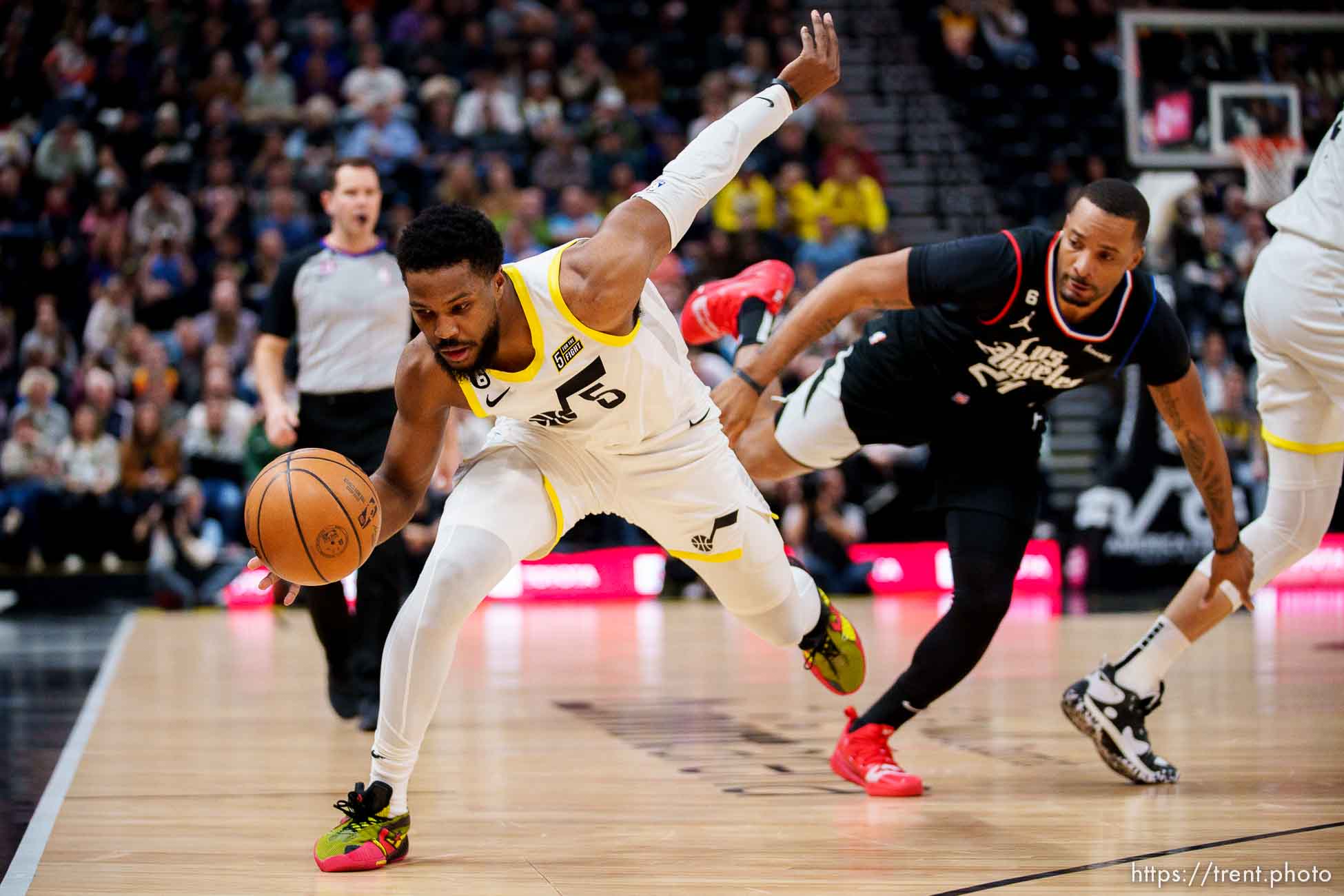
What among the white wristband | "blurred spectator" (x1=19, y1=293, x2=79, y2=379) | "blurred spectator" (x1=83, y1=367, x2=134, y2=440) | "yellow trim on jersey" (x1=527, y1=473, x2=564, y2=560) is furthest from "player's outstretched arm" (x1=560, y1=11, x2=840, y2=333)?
"blurred spectator" (x1=19, y1=293, x2=79, y2=379)

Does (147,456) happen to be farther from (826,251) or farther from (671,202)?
(671,202)

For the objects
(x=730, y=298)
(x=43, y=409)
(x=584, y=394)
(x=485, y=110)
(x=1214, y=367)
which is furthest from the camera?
(x=485, y=110)

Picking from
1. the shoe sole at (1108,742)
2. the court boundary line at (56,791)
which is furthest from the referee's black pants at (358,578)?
the shoe sole at (1108,742)

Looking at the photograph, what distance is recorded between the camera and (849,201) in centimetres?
1443

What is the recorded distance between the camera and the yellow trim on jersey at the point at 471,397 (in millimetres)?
3895

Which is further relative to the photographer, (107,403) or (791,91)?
(107,403)

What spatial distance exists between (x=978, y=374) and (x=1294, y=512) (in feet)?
3.79

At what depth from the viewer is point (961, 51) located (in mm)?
16453

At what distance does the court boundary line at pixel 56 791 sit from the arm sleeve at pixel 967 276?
9.43 ft

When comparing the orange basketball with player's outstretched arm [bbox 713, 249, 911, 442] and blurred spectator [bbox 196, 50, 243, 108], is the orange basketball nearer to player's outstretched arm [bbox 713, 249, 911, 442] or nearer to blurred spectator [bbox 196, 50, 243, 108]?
player's outstretched arm [bbox 713, 249, 911, 442]

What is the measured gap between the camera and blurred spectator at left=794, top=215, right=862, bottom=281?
13781mm

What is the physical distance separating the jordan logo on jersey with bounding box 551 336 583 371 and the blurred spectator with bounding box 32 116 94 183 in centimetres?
1118

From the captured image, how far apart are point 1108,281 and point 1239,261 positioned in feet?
33.8

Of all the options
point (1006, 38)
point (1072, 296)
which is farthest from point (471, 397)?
point (1006, 38)
